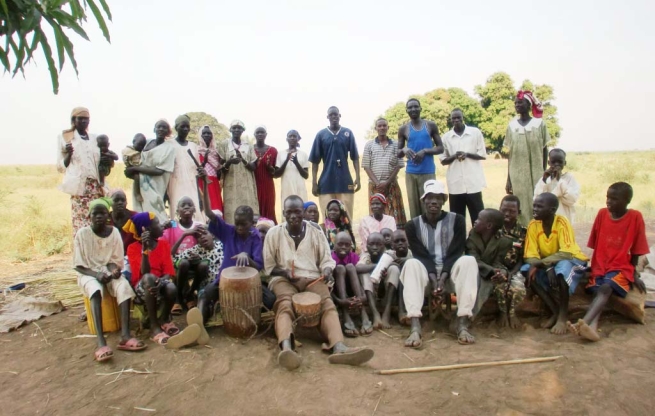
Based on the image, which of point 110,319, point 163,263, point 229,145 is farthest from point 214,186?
point 110,319

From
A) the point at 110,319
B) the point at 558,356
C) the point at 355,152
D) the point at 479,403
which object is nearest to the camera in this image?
the point at 479,403

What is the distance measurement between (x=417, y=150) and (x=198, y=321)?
3.73 m

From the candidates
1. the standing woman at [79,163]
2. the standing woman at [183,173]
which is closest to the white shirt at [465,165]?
the standing woman at [183,173]

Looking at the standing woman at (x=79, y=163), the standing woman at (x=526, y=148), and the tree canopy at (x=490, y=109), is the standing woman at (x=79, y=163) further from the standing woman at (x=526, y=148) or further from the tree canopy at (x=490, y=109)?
the tree canopy at (x=490, y=109)

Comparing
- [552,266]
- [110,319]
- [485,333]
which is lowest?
[485,333]

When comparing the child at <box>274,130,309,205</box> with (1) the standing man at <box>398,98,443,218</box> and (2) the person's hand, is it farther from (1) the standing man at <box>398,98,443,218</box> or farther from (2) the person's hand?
(2) the person's hand

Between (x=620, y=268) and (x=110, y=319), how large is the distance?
4938 mm

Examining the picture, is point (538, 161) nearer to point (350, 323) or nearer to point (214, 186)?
point (350, 323)

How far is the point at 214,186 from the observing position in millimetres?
6504

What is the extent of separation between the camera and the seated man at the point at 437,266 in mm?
4645

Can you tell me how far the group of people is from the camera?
4.50 meters

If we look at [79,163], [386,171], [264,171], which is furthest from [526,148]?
[79,163]

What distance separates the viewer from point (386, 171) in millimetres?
6684

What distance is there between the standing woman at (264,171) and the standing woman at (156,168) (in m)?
1.22
